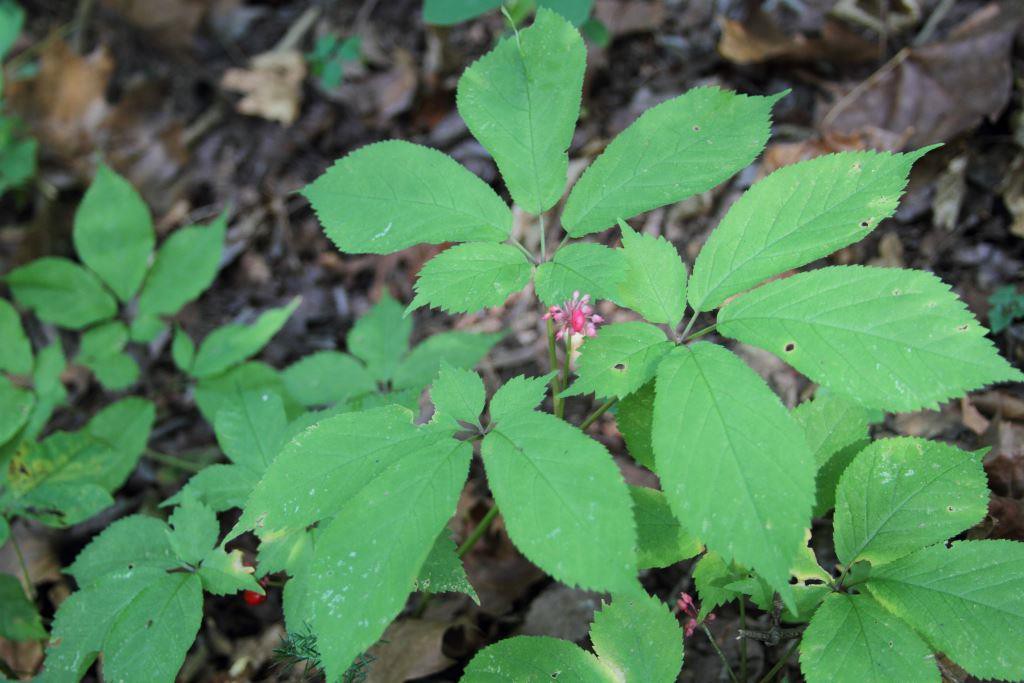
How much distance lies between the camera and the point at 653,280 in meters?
1.43

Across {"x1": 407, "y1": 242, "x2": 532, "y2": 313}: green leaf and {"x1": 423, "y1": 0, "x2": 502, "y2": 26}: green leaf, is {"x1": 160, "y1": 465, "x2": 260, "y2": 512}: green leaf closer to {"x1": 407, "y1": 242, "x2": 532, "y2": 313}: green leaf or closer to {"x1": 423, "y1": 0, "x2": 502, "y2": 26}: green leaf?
{"x1": 407, "y1": 242, "x2": 532, "y2": 313}: green leaf

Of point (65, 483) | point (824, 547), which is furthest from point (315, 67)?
point (824, 547)

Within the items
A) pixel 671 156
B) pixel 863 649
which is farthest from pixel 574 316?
pixel 863 649

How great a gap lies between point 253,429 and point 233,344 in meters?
0.91

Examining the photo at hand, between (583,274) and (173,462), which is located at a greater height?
(583,274)

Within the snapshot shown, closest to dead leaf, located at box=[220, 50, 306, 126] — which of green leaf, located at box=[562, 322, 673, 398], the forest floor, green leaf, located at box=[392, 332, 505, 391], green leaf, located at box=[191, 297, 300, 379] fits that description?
the forest floor

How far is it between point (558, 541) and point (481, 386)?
39cm

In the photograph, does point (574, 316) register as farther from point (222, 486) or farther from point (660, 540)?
point (222, 486)

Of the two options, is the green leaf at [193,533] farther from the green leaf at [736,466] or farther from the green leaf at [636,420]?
the green leaf at [736,466]

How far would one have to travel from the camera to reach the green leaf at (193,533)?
1.62 metres

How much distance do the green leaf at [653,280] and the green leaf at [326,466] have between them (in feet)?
1.59

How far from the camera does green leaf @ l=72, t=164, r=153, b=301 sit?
2709 mm

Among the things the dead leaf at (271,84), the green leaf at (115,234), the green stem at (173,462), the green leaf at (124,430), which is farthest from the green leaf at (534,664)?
the dead leaf at (271,84)

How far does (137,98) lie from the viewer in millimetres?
4266
